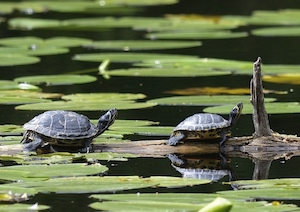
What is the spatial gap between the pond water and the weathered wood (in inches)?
7.2

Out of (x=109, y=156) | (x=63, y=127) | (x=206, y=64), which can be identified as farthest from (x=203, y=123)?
(x=206, y=64)

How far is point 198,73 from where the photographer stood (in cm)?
806

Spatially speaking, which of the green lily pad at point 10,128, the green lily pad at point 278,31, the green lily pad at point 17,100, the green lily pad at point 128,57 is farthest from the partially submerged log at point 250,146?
the green lily pad at point 278,31

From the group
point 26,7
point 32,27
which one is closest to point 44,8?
point 26,7

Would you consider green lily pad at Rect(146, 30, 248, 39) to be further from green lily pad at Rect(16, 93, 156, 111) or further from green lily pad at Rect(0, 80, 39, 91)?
green lily pad at Rect(16, 93, 156, 111)

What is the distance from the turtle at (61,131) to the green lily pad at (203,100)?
5.32 feet

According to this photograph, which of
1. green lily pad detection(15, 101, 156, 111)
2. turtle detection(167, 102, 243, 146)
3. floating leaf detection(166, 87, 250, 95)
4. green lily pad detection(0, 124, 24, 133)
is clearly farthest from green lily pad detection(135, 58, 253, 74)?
turtle detection(167, 102, 243, 146)

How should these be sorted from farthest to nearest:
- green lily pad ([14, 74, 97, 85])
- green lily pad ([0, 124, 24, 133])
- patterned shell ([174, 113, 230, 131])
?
green lily pad ([14, 74, 97, 85]) < green lily pad ([0, 124, 24, 133]) < patterned shell ([174, 113, 230, 131])

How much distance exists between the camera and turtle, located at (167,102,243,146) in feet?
16.2

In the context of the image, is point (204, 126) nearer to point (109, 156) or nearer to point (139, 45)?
point (109, 156)

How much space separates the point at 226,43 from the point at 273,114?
14.4ft

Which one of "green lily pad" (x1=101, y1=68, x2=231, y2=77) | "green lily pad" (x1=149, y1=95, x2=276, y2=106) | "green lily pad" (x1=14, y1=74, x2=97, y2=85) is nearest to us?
"green lily pad" (x1=149, y1=95, x2=276, y2=106)

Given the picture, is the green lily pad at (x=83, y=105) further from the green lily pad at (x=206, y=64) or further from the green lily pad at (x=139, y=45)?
the green lily pad at (x=139, y=45)

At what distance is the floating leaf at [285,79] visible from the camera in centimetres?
772
